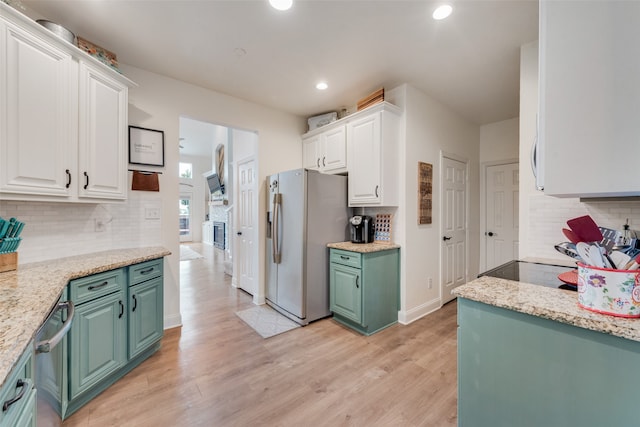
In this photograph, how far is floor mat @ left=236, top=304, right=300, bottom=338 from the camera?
8.57 feet

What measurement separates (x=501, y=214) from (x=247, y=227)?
376cm

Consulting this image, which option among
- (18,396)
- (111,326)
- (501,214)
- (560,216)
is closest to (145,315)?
(111,326)

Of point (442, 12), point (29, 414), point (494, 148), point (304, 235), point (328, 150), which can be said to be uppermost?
point (442, 12)

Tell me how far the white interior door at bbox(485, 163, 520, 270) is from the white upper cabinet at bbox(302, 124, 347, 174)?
2469 mm

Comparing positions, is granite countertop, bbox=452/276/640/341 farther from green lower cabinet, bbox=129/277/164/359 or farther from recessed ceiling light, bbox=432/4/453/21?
green lower cabinet, bbox=129/277/164/359

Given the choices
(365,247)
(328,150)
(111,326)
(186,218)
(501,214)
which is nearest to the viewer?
(111,326)

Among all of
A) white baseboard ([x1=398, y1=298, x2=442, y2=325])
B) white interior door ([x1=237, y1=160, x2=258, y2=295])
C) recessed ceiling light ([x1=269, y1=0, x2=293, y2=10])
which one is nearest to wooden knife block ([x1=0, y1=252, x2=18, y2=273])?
white interior door ([x1=237, y1=160, x2=258, y2=295])

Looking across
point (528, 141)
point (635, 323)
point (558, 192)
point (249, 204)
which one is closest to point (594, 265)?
point (635, 323)

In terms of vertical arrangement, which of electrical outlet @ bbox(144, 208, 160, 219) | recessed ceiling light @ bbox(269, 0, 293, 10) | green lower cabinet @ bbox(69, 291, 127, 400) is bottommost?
green lower cabinet @ bbox(69, 291, 127, 400)

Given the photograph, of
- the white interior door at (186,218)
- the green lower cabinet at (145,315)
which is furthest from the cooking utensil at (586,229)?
the white interior door at (186,218)

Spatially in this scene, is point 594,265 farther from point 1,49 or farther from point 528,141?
point 1,49

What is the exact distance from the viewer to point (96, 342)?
162 centimetres

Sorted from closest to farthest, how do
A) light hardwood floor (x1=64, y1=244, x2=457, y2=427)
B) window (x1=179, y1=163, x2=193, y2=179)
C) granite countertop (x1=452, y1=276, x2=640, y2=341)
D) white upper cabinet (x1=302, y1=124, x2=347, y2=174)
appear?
granite countertop (x1=452, y1=276, x2=640, y2=341) < light hardwood floor (x1=64, y1=244, x2=457, y2=427) < white upper cabinet (x1=302, y1=124, x2=347, y2=174) < window (x1=179, y1=163, x2=193, y2=179)

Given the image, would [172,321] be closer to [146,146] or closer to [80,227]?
[80,227]
